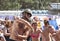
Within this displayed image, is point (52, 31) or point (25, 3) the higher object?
point (52, 31)

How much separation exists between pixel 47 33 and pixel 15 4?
4367cm

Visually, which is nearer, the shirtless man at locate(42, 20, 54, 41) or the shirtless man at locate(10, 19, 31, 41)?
the shirtless man at locate(10, 19, 31, 41)

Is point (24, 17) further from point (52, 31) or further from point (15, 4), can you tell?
point (15, 4)

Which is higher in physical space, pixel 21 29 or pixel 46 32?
pixel 21 29

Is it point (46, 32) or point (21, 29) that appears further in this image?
point (46, 32)

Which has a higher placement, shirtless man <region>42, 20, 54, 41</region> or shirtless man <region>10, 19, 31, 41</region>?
shirtless man <region>10, 19, 31, 41</region>

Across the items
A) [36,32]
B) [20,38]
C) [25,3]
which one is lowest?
[25,3]

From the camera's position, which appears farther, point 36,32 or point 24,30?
point 36,32

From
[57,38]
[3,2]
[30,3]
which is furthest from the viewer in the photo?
[30,3]

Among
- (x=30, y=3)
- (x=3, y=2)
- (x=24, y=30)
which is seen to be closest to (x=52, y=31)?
(x=24, y=30)

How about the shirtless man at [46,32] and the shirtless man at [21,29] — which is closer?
the shirtless man at [21,29]

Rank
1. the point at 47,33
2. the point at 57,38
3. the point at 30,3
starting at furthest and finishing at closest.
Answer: the point at 30,3
the point at 47,33
the point at 57,38

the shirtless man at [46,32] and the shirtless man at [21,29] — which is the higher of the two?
the shirtless man at [21,29]

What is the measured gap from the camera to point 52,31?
873 centimetres
